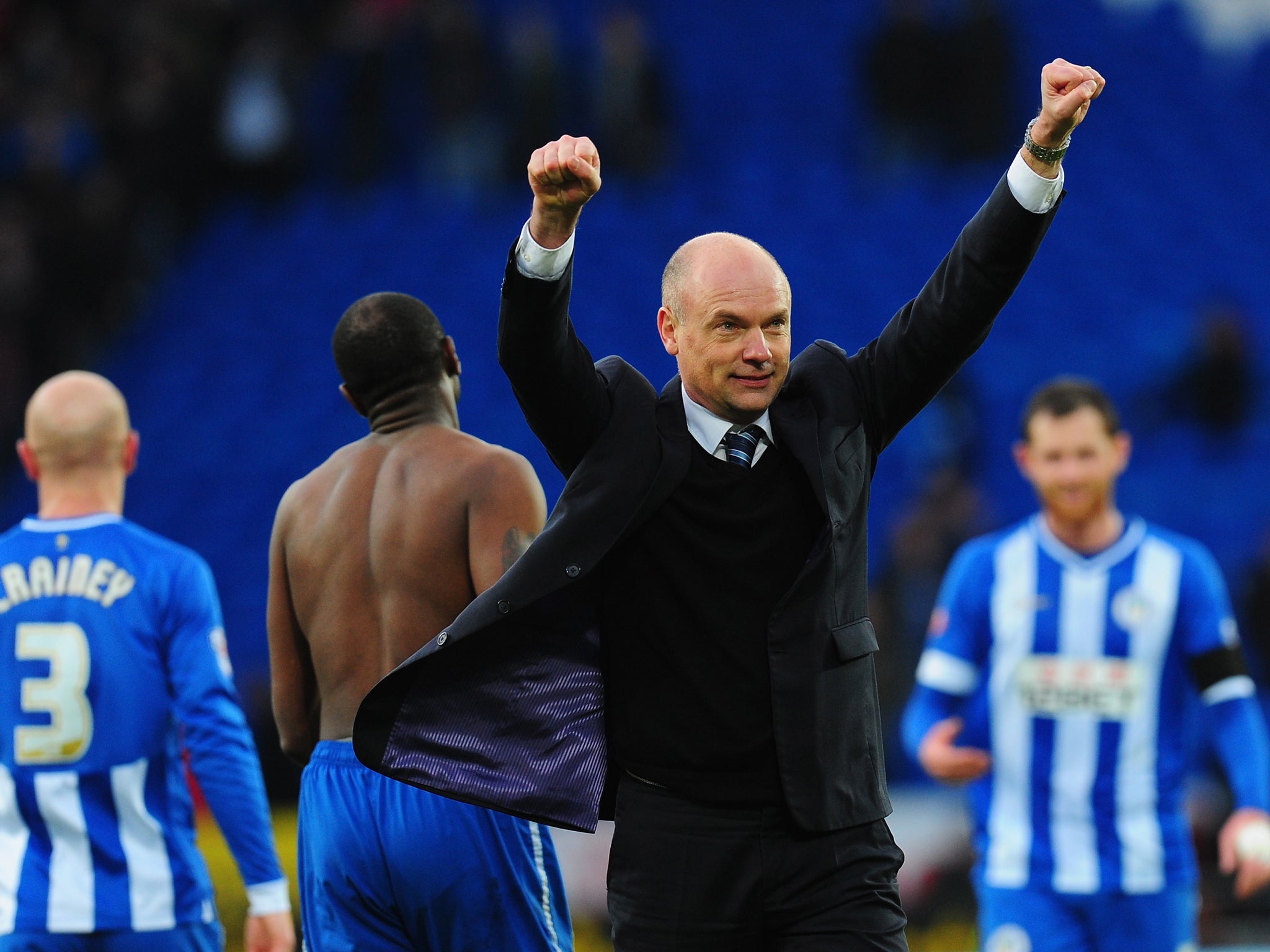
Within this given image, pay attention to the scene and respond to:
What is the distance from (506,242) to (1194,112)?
6.84m

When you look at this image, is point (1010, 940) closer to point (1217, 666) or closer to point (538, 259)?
point (1217, 666)

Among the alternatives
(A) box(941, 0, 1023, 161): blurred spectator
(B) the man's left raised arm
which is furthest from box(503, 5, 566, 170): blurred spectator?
(B) the man's left raised arm

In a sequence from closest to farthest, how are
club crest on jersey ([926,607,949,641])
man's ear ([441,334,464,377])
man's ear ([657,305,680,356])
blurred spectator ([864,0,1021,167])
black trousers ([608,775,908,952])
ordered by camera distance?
black trousers ([608,775,908,952]) < man's ear ([657,305,680,356]) < man's ear ([441,334,464,377]) < club crest on jersey ([926,607,949,641]) < blurred spectator ([864,0,1021,167])

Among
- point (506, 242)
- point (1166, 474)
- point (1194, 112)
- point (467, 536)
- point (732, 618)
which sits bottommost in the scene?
point (732, 618)

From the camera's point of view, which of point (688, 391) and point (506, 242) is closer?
point (688, 391)

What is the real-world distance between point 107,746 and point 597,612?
1623 millimetres

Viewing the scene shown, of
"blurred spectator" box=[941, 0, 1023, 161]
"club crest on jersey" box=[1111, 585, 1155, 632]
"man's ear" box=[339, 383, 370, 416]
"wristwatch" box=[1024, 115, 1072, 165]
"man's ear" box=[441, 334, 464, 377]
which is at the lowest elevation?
"club crest on jersey" box=[1111, 585, 1155, 632]

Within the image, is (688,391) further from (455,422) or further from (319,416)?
(319,416)

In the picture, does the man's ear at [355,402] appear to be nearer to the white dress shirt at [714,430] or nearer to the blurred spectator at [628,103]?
the white dress shirt at [714,430]

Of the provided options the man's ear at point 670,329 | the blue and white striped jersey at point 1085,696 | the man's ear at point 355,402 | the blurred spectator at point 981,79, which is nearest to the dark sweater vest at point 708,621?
the man's ear at point 670,329

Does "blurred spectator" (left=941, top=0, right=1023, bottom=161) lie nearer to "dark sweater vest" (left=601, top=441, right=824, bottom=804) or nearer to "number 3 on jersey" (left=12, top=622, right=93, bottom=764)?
"number 3 on jersey" (left=12, top=622, right=93, bottom=764)

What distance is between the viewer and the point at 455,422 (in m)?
3.96

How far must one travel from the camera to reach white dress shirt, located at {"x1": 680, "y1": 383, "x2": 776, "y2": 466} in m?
3.29

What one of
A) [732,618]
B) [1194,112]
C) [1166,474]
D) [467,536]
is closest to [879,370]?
[732,618]
